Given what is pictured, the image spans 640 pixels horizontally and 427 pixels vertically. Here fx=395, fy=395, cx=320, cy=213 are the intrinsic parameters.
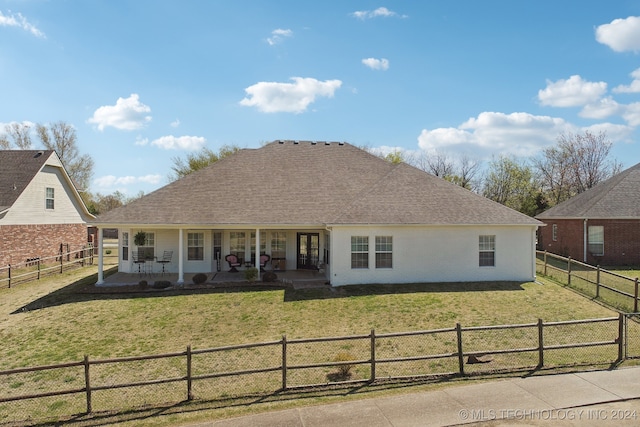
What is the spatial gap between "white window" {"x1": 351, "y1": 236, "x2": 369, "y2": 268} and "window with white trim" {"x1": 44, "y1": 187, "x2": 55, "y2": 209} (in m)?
20.5

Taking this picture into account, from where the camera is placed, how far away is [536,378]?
8641mm

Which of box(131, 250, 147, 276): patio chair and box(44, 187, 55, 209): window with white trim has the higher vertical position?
box(44, 187, 55, 209): window with white trim

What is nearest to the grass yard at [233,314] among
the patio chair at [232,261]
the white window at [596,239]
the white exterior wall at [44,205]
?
the patio chair at [232,261]

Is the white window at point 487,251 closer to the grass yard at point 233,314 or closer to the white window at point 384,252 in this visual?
the grass yard at point 233,314

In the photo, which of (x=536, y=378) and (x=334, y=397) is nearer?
(x=334, y=397)

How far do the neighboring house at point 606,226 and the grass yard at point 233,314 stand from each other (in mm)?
9015

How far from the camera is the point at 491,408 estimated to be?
24.0 ft

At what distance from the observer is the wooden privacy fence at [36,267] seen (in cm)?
1964

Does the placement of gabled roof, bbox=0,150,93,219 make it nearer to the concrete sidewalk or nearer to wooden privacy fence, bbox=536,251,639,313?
the concrete sidewalk

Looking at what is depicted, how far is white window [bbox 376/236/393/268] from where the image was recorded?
17859mm

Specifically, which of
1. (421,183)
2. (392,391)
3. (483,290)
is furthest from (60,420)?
(421,183)

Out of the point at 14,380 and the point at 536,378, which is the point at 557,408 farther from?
the point at 14,380

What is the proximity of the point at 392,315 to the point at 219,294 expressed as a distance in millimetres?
7188

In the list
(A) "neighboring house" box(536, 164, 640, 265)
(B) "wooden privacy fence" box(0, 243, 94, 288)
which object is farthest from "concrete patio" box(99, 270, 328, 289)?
(A) "neighboring house" box(536, 164, 640, 265)
